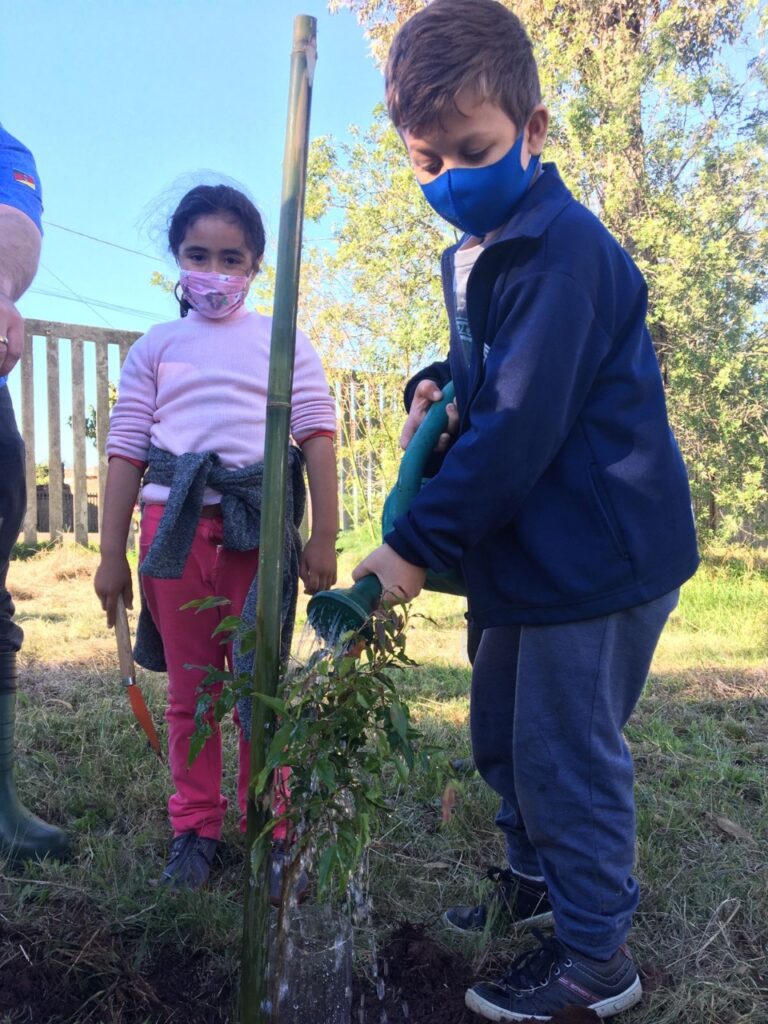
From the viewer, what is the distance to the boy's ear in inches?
64.2

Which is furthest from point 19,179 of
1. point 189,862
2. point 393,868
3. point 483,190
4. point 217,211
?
point 393,868

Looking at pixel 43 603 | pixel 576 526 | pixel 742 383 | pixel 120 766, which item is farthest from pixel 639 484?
pixel 742 383

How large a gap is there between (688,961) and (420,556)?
115cm

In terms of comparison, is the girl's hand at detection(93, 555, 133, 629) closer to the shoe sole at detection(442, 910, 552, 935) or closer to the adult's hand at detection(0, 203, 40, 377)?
the adult's hand at detection(0, 203, 40, 377)

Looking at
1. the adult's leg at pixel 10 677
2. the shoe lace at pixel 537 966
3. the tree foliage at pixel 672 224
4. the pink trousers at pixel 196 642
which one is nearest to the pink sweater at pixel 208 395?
the pink trousers at pixel 196 642

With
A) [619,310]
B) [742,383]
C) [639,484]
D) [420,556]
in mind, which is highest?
[742,383]

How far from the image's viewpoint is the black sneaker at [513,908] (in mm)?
1968

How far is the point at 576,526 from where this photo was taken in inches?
61.4

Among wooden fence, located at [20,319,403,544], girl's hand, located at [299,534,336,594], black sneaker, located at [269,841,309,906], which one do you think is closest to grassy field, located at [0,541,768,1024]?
black sneaker, located at [269,841,309,906]

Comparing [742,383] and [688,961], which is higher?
[742,383]

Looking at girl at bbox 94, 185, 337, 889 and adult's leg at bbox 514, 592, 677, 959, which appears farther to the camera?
girl at bbox 94, 185, 337, 889

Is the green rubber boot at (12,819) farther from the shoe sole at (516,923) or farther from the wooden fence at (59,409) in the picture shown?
Answer: the wooden fence at (59,409)

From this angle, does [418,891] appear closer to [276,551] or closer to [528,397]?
[276,551]

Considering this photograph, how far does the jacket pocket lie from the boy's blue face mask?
55cm
